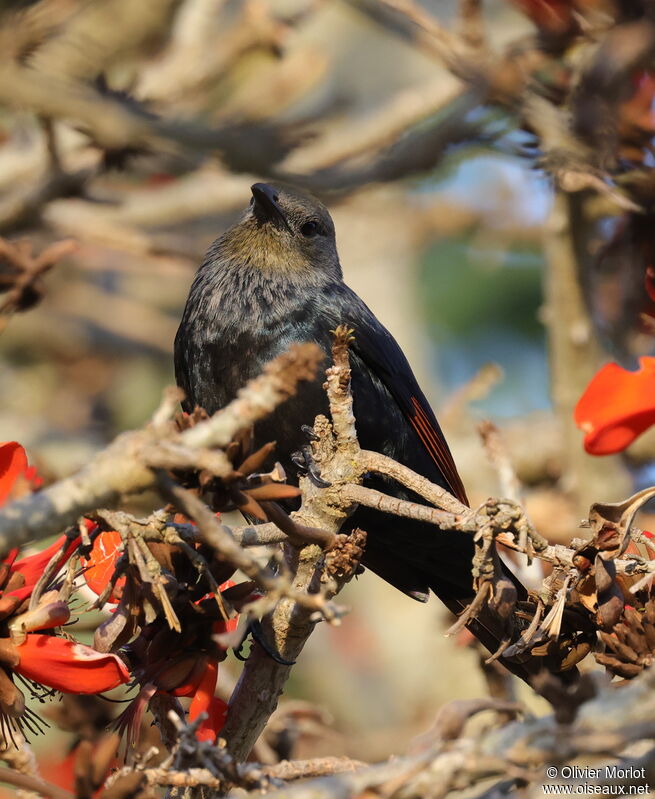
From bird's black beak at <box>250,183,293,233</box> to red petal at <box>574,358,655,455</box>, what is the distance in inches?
71.8

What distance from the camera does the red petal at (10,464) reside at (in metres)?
1.90

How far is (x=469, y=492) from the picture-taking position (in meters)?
4.79

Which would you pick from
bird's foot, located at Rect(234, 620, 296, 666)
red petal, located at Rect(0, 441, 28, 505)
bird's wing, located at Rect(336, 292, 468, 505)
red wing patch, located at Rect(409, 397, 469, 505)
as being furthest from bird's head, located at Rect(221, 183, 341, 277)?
red petal, located at Rect(0, 441, 28, 505)

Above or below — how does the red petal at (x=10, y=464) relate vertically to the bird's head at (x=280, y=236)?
above

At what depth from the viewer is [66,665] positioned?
5.67ft

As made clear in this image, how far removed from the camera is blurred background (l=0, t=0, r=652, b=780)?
8.95 feet

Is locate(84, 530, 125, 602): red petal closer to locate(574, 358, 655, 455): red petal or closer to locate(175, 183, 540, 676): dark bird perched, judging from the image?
locate(574, 358, 655, 455): red petal

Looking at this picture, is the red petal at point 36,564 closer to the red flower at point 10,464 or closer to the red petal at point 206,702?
the red flower at point 10,464

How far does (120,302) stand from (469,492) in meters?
2.55

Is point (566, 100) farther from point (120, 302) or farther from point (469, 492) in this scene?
point (120, 302)

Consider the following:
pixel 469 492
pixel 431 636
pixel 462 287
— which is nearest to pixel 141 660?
pixel 469 492

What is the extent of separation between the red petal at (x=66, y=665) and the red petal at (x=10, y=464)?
291mm

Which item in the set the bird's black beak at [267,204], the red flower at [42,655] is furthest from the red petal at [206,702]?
the bird's black beak at [267,204]

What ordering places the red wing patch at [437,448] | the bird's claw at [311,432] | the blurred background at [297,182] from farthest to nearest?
the red wing patch at [437,448] < the blurred background at [297,182] < the bird's claw at [311,432]
